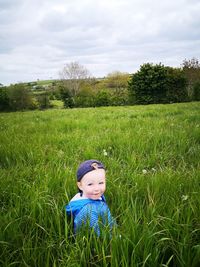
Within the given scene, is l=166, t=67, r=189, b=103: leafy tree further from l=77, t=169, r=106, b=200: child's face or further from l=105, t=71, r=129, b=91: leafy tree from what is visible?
l=77, t=169, r=106, b=200: child's face

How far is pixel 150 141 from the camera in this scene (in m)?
4.78

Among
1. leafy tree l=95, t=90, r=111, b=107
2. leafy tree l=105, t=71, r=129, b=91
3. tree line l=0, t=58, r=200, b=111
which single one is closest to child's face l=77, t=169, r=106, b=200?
tree line l=0, t=58, r=200, b=111

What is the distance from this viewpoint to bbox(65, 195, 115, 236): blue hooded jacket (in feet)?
5.54

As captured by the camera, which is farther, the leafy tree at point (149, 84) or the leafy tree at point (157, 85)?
the leafy tree at point (149, 84)

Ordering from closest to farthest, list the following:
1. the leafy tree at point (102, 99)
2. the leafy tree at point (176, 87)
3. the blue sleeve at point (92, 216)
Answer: the blue sleeve at point (92, 216), the leafy tree at point (176, 87), the leafy tree at point (102, 99)

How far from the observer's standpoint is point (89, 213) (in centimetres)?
173

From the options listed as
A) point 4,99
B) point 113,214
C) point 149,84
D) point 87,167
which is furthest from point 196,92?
point 87,167

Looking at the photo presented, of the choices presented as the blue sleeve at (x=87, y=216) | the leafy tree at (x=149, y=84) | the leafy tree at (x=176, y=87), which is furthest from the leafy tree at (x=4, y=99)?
the blue sleeve at (x=87, y=216)

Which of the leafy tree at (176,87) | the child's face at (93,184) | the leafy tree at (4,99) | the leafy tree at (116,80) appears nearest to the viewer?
the child's face at (93,184)

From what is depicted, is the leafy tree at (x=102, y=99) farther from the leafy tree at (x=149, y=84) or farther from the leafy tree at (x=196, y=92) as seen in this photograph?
the leafy tree at (x=196, y=92)

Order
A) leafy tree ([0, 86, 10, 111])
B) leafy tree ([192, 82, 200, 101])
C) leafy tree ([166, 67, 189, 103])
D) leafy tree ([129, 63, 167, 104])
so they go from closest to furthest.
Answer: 1. leafy tree ([192, 82, 200, 101])
2. leafy tree ([166, 67, 189, 103])
3. leafy tree ([129, 63, 167, 104])
4. leafy tree ([0, 86, 10, 111])

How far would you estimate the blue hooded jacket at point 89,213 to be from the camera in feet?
5.54

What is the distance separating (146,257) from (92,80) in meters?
69.3

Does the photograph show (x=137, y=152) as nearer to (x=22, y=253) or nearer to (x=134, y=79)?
(x=22, y=253)
